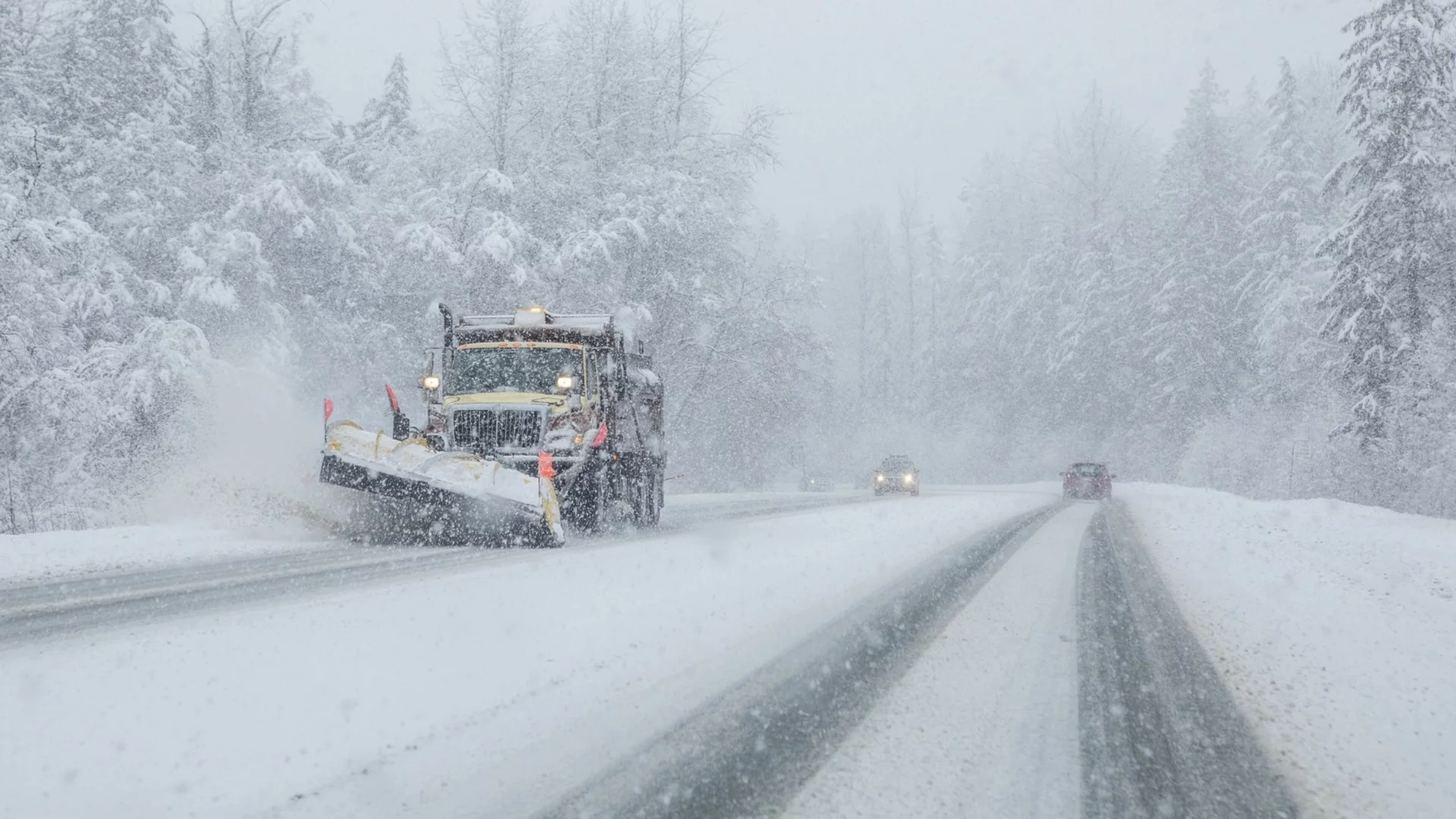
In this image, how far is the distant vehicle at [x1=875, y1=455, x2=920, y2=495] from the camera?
120 feet

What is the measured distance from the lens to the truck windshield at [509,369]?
44.8 feet

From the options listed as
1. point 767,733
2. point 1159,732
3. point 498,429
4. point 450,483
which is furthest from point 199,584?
point 1159,732

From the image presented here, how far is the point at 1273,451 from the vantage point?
1419 inches

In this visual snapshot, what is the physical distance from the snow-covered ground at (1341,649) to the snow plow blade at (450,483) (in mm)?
7076

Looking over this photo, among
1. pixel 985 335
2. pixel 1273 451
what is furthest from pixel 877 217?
pixel 1273 451

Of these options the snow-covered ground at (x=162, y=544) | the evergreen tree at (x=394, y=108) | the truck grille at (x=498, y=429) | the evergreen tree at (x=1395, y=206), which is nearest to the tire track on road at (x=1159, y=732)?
the truck grille at (x=498, y=429)

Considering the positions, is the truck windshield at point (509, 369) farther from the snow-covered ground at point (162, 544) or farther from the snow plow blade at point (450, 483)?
the snow-covered ground at point (162, 544)

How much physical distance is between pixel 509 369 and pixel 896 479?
2522 centimetres

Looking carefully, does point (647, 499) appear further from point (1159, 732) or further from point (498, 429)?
point (1159, 732)

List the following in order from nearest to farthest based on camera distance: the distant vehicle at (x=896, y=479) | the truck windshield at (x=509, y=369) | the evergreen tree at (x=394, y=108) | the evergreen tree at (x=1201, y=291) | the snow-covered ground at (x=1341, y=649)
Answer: the snow-covered ground at (x=1341, y=649), the truck windshield at (x=509, y=369), the distant vehicle at (x=896, y=479), the evergreen tree at (x=394, y=108), the evergreen tree at (x=1201, y=291)

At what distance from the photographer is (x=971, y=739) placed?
13.8ft

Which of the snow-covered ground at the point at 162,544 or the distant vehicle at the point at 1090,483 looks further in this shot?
the distant vehicle at the point at 1090,483

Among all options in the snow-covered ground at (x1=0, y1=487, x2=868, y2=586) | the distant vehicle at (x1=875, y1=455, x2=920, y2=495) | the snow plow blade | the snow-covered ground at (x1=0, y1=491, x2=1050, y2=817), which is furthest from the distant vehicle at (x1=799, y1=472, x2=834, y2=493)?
the snow-covered ground at (x1=0, y1=491, x2=1050, y2=817)

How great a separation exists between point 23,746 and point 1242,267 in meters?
51.2
